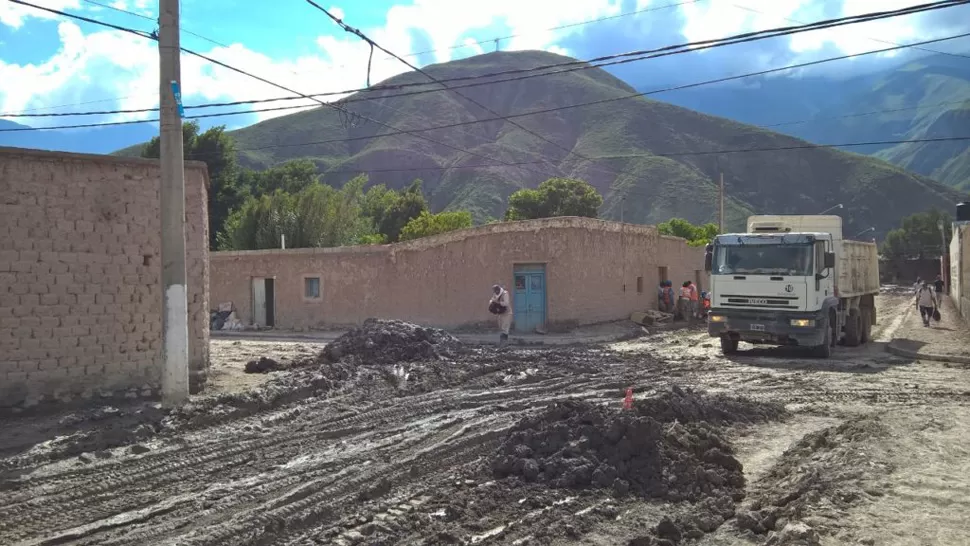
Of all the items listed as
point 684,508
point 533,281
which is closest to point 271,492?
point 684,508

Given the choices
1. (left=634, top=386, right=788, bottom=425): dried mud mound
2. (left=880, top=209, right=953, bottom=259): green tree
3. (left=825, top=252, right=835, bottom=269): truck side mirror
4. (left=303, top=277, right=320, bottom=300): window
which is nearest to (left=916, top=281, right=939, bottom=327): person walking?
(left=825, top=252, right=835, bottom=269): truck side mirror

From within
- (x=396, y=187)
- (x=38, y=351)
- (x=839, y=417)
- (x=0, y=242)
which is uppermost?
(x=396, y=187)

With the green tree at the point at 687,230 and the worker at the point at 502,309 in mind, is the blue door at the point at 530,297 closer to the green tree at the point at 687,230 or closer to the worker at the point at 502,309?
the worker at the point at 502,309

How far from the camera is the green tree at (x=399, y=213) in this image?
195 ft

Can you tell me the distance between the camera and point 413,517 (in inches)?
222

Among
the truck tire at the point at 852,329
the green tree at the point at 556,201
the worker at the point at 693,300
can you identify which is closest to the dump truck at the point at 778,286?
the truck tire at the point at 852,329

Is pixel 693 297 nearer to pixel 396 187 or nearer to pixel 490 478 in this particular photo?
pixel 490 478

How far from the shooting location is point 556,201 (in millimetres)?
56594

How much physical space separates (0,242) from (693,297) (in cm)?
2285

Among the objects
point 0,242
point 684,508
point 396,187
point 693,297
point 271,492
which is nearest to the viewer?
point 684,508

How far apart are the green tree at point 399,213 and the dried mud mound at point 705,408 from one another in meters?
49.9

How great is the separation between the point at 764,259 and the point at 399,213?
45861mm

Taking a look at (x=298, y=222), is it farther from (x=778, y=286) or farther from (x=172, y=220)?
(x=172, y=220)

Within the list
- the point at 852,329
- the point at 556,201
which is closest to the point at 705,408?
the point at 852,329
